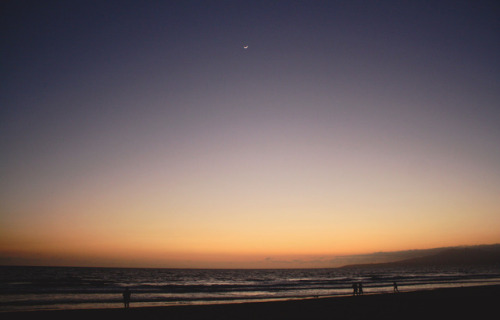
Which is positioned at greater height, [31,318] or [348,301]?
[31,318]

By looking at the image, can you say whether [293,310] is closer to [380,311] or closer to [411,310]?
[380,311]

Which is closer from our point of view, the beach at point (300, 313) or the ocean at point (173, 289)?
the beach at point (300, 313)

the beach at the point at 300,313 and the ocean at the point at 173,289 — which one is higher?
the beach at the point at 300,313

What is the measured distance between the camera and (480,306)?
20.5m

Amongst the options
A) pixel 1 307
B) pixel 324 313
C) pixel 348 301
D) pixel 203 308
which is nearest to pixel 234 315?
pixel 203 308

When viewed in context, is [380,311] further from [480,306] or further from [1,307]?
[1,307]

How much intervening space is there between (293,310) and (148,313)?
10296 millimetres

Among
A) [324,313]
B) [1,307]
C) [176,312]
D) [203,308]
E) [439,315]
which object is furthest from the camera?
[1,307]

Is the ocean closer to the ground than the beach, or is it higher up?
closer to the ground

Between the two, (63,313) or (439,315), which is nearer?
(439,315)

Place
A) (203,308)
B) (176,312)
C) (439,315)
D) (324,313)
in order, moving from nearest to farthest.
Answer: (439,315)
(324,313)
(176,312)
(203,308)

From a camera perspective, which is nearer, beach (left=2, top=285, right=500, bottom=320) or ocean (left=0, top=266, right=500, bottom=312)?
beach (left=2, top=285, right=500, bottom=320)

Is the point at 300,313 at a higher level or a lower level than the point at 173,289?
higher

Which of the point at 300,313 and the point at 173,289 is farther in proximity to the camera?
the point at 173,289
